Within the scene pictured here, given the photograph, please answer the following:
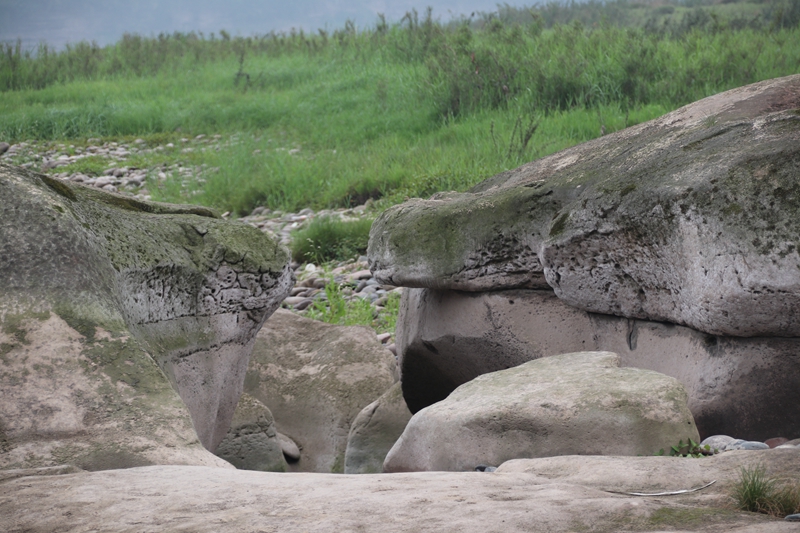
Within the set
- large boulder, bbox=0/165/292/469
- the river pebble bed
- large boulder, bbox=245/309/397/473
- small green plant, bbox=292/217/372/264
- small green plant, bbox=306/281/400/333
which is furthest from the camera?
small green plant, bbox=292/217/372/264

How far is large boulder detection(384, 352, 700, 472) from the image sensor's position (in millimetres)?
2596

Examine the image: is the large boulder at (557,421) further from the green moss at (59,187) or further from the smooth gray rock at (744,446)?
the green moss at (59,187)

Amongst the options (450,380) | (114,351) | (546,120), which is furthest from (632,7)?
(114,351)

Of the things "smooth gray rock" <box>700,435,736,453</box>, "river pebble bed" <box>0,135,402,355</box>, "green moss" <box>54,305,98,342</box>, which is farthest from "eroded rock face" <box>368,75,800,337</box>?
"green moss" <box>54,305,98,342</box>

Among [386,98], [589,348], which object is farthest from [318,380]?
[386,98]

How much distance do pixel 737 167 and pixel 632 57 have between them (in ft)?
26.3

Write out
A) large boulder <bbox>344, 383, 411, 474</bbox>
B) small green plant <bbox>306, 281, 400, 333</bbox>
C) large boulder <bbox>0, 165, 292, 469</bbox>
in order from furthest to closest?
small green plant <bbox>306, 281, 400, 333</bbox>
large boulder <bbox>344, 383, 411, 474</bbox>
large boulder <bbox>0, 165, 292, 469</bbox>

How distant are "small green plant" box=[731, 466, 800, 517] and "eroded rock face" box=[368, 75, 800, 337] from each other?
3.22 ft

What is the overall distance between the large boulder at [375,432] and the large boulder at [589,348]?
0.10m

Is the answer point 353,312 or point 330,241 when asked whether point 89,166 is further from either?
point 353,312

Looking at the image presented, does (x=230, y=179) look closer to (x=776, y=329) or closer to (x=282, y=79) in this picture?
(x=282, y=79)

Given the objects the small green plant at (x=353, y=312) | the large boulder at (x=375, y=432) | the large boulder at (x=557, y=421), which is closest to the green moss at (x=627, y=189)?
the large boulder at (x=557, y=421)

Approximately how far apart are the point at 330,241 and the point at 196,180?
120 inches

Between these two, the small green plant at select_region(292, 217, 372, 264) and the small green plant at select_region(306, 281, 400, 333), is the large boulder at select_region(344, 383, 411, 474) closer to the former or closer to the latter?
the small green plant at select_region(306, 281, 400, 333)
